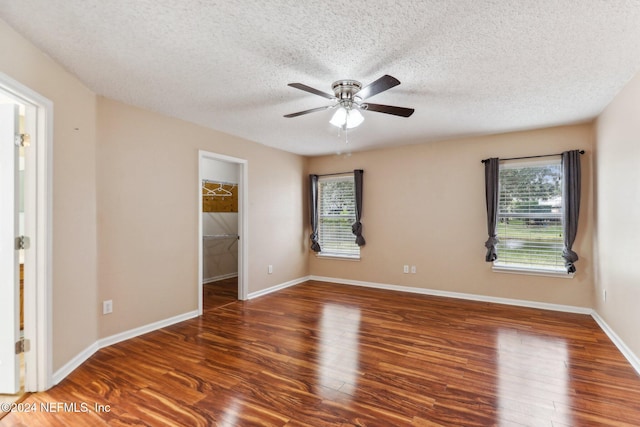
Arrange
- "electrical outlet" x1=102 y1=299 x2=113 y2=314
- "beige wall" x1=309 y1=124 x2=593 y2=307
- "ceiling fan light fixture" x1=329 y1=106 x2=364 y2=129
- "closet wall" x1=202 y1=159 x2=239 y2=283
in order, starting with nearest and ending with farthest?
"ceiling fan light fixture" x1=329 y1=106 x2=364 y2=129 < "electrical outlet" x1=102 y1=299 x2=113 y2=314 < "beige wall" x1=309 y1=124 x2=593 y2=307 < "closet wall" x1=202 y1=159 x2=239 y2=283

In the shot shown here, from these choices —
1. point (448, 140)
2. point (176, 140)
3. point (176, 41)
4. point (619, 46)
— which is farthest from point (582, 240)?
point (176, 140)

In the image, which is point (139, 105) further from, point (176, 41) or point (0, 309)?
point (0, 309)

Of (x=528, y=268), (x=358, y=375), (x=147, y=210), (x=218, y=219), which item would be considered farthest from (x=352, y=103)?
(x=218, y=219)

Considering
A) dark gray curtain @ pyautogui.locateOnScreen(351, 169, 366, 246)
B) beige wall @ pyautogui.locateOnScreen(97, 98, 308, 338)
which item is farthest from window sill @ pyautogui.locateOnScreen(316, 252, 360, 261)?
beige wall @ pyautogui.locateOnScreen(97, 98, 308, 338)

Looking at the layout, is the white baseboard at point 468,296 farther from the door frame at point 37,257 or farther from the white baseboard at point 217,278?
the door frame at point 37,257

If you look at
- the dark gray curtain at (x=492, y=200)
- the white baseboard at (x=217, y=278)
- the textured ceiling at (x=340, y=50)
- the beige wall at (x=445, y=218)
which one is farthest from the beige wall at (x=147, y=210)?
the dark gray curtain at (x=492, y=200)

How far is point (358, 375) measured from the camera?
2545 mm

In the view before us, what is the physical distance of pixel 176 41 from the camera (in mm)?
2174

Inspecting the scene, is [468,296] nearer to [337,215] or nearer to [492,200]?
[492,200]

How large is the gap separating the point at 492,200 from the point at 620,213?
Result: 5.06 feet

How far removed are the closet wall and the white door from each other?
12.6ft

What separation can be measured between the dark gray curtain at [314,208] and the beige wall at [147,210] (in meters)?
1.70

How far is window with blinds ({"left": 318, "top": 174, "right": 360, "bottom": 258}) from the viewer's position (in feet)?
19.7

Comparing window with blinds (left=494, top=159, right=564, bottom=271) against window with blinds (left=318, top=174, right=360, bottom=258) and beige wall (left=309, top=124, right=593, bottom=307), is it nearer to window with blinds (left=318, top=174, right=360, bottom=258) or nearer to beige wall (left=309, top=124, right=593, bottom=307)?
beige wall (left=309, top=124, right=593, bottom=307)
